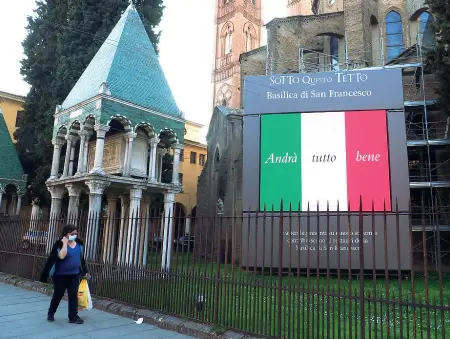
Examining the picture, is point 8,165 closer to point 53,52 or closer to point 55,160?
point 53,52

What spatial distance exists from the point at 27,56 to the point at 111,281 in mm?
20778

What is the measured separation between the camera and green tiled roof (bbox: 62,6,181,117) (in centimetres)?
1298

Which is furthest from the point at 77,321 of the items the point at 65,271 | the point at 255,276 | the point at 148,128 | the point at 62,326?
the point at 148,128

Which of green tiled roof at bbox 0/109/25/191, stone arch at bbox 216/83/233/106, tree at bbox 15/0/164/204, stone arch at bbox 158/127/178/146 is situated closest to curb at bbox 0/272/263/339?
stone arch at bbox 158/127/178/146

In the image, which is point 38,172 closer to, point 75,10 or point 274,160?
point 75,10

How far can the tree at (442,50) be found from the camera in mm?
13086

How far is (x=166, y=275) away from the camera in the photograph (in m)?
6.91

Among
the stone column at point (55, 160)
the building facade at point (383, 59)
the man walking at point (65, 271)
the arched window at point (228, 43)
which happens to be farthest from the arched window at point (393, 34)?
the arched window at point (228, 43)

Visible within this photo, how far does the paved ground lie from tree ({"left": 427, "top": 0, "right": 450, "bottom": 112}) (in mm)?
12722

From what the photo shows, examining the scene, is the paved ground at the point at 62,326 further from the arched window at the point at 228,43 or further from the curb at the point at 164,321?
the arched window at the point at 228,43

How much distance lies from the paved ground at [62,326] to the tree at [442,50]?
12722 millimetres

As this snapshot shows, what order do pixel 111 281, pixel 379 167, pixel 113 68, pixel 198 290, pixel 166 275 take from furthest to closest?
1. pixel 379 167
2. pixel 113 68
3. pixel 111 281
4. pixel 166 275
5. pixel 198 290

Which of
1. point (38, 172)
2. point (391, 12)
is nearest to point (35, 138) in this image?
point (38, 172)

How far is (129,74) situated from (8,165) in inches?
491
